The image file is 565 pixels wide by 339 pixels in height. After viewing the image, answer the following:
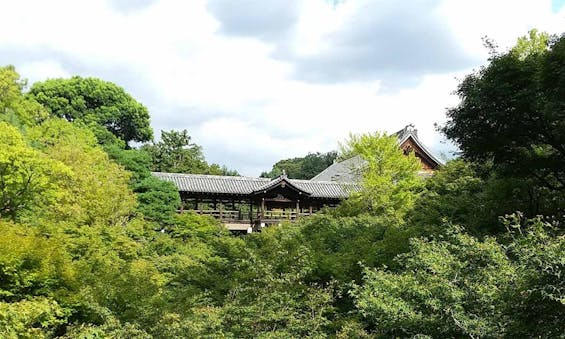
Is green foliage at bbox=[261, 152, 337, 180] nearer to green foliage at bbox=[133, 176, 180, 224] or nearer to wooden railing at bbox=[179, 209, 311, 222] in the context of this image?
wooden railing at bbox=[179, 209, 311, 222]

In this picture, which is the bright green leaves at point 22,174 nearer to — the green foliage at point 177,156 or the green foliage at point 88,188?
the green foliage at point 88,188

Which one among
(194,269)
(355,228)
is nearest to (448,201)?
(355,228)

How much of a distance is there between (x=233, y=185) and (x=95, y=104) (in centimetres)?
1399

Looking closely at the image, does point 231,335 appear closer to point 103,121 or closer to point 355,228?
point 355,228

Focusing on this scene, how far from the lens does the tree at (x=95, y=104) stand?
3403cm

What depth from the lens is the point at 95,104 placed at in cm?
3566

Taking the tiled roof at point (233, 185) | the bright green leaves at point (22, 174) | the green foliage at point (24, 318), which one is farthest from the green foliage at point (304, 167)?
the green foliage at point (24, 318)

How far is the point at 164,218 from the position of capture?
19.2 m

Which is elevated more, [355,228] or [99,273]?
[355,228]

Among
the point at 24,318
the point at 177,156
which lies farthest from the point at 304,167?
the point at 24,318

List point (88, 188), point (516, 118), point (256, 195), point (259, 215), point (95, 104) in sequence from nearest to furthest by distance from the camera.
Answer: point (516, 118) → point (88, 188) → point (259, 215) → point (256, 195) → point (95, 104)

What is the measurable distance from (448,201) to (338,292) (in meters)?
5.26

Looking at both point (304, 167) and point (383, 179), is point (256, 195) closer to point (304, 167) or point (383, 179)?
point (383, 179)

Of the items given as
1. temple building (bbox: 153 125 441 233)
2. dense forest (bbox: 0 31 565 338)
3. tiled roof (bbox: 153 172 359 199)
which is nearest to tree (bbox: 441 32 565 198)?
dense forest (bbox: 0 31 565 338)
